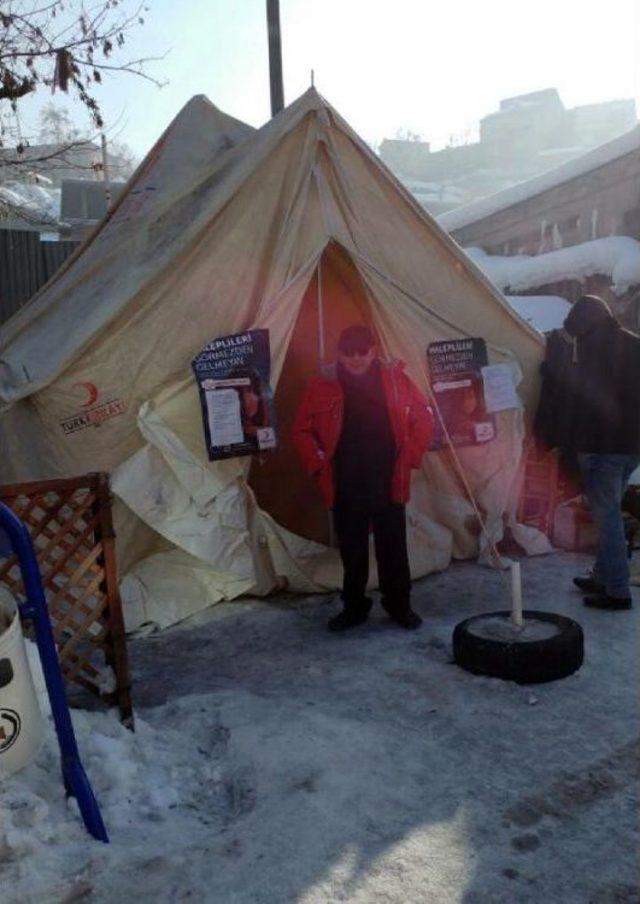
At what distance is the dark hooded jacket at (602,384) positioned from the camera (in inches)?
198

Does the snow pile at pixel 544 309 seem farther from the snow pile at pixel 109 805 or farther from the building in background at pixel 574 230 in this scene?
the snow pile at pixel 109 805

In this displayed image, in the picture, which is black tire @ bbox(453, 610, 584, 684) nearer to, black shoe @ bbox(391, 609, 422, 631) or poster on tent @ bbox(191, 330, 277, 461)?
black shoe @ bbox(391, 609, 422, 631)

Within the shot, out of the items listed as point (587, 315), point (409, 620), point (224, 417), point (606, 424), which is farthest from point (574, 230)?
point (409, 620)

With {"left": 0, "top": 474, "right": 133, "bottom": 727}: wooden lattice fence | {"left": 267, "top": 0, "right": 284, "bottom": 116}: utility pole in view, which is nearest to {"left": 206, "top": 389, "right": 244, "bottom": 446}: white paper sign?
{"left": 0, "top": 474, "right": 133, "bottom": 727}: wooden lattice fence

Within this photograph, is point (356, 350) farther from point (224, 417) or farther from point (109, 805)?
point (109, 805)

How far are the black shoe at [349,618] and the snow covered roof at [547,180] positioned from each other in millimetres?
8575

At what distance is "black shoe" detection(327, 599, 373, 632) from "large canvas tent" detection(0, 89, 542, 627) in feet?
2.34

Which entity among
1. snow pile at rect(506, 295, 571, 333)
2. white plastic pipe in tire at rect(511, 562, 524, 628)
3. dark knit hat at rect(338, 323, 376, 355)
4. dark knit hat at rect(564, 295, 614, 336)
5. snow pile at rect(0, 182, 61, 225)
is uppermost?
snow pile at rect(0, 182, 61, 225)

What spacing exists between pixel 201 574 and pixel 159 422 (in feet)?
3.56

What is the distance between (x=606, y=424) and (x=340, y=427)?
169cm

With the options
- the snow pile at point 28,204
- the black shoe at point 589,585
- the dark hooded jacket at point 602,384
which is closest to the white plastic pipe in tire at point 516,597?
the black shoe at point 589,585

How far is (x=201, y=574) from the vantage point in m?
5.46

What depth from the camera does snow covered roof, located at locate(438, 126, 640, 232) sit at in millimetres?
14688

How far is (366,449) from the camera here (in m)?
4.96
